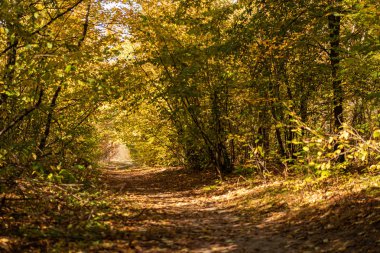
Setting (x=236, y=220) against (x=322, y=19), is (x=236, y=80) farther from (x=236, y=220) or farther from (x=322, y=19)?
(x=236, y=220)

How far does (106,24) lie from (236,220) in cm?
871

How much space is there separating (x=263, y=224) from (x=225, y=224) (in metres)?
0.85

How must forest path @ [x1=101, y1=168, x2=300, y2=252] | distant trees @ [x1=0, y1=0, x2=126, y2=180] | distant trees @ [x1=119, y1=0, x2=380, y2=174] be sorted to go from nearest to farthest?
forest path @ [x1=101, y1=168, x2=300, y2=252] < distant trees @ [x1=0, y1=0, x2=126, y2=180] < distant trees @ [x1=119, y1=0, x2=380, y2=174]

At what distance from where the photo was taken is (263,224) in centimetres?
Answer: 709

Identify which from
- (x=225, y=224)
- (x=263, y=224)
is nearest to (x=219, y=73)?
(x=225, y=224)

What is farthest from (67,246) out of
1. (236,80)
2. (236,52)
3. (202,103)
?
(202,103)

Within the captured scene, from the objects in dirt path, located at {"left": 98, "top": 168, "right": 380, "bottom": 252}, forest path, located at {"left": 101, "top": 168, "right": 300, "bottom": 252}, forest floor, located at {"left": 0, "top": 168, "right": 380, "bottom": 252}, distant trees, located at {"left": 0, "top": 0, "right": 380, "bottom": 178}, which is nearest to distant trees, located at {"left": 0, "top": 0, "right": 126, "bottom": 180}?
distant trees, located at {"left": 0, "top": 0, "right": 380, "bottom": 178}

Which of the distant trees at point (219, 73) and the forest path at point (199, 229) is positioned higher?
the distant trees at point (219, 73)

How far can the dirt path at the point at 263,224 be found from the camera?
5.29m

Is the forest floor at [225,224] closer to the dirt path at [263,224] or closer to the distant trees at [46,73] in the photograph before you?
the dirt path at [263,224]

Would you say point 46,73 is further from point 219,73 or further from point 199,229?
point 219,73


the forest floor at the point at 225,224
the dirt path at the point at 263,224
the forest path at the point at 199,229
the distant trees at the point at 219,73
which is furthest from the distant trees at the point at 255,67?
the forest path at the point at 199,229

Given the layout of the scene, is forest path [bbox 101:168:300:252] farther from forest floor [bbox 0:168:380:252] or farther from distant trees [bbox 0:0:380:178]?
distant trees [bbox 0:0:380:178]

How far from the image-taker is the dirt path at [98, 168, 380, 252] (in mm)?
5289
